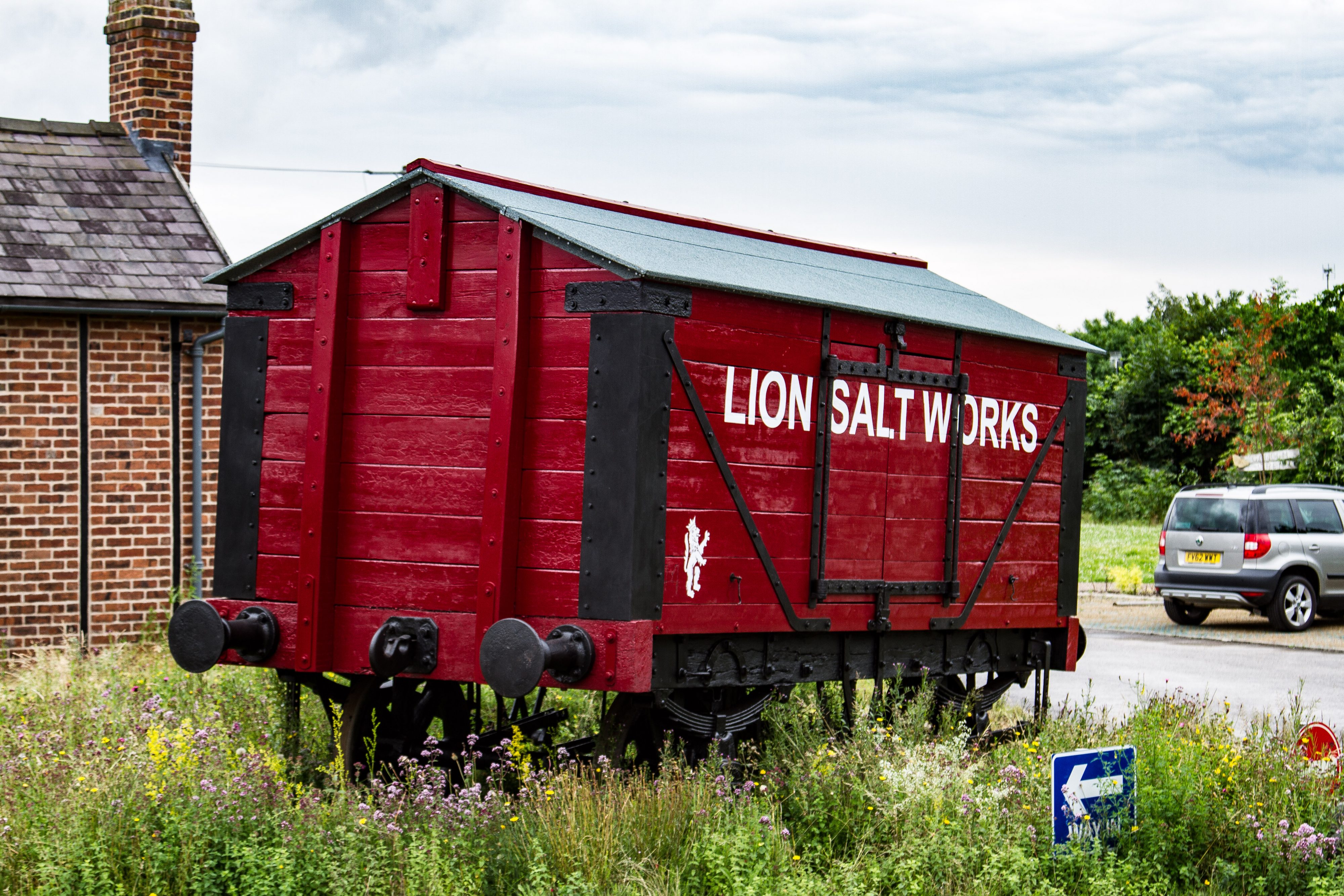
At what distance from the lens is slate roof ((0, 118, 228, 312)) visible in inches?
450

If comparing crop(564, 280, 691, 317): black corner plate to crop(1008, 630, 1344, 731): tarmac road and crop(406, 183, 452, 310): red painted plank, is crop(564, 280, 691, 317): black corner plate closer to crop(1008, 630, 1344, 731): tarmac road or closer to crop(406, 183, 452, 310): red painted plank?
crop(406, 183, 452, 310): red painted plank

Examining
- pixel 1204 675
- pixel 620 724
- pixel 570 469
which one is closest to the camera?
pixel 570 469

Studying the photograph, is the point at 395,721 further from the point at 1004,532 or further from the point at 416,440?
the point at 1004,532

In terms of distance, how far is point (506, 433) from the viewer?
21.2 ft

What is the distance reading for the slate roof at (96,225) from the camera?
11.4m

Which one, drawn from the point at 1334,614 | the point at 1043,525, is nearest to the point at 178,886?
the point at 1043,525

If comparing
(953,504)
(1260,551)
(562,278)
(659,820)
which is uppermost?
(562,278)

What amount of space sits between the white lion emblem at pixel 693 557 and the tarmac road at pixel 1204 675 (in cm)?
364

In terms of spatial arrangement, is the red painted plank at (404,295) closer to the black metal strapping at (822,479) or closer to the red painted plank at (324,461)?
the red painted plank at (324,461)

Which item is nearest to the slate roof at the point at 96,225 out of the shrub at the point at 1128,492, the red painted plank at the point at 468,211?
the red painted plank at the point at 468,211

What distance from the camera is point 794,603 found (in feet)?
23.7

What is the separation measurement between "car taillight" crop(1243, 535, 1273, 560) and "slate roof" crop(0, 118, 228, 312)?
461 inches

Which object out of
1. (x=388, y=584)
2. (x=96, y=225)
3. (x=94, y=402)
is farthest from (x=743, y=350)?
(x=96, y=225)

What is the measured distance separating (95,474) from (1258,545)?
12.6 metres
